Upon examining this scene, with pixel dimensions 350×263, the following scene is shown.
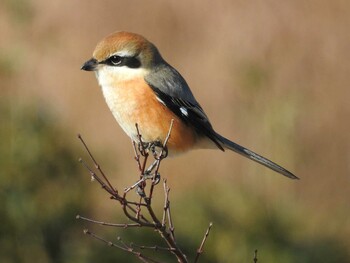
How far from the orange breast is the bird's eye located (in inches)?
4.0

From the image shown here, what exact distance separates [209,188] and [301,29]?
3.87 metres

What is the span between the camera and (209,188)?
734 centimetres

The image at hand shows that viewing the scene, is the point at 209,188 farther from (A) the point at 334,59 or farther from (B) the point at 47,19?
(B) the point at 47,19

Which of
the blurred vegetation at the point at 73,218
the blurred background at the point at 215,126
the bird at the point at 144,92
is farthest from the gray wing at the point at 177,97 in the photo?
the blurred vegetation at the point at 73,218

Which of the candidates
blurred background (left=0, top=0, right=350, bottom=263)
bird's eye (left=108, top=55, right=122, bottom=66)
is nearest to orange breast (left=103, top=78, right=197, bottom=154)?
bird's eye (left=108, top=55, right=122, bottom=66)

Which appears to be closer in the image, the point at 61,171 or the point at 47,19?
the point at 61,171

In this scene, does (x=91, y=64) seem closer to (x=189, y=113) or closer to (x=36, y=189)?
(x=189, y=113)

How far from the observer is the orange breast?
4551mm

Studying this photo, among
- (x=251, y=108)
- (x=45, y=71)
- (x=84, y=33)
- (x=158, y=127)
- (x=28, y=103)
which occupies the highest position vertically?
(x=84, y=33)

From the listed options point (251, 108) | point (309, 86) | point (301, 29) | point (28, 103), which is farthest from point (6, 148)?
point (301, 29)

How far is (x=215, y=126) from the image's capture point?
32.3 feet

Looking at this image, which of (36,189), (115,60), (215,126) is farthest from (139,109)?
(215,126)

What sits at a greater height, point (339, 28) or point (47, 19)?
point (339, 28)

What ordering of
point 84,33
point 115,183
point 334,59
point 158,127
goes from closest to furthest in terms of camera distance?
point 158,127, point 115,183, point 334,59, point 84,33
